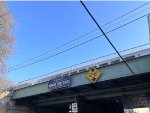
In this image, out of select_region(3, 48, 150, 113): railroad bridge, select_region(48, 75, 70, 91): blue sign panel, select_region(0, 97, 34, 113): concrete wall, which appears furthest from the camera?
Answer: select_region(0, 97, 34, 113): concrete wall

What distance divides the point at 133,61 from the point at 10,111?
22.1 metres

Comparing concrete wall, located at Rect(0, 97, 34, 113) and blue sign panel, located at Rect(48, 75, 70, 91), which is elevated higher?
blue sign panel, located at Rect(48, 75, 70, 91)

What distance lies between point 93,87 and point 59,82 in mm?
4146

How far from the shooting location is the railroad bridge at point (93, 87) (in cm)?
2617

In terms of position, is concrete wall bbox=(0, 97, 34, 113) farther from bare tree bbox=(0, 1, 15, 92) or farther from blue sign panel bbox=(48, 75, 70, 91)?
blue sign panel bbox=(48, 75, 70, 91)

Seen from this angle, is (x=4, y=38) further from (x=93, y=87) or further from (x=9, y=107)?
(x=93, y=87)

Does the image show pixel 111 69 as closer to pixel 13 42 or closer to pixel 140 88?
pixel 140 88

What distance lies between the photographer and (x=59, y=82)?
1329 inches

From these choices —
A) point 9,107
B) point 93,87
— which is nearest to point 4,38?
point 9,107

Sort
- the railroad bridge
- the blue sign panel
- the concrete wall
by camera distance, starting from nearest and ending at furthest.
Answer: the railroad bridge < the blue sign panel < the concrete wall

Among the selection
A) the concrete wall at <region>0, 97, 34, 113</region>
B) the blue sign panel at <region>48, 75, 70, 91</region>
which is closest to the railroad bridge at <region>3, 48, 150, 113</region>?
the blue sign panel at <region>48, 75, 70, 91</region>

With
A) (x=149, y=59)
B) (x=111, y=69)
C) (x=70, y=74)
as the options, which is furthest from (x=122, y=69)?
(x=70, y=74)

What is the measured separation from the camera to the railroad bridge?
1030 inches

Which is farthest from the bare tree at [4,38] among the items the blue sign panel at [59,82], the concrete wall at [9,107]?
the blue sign panel at [59,82]
